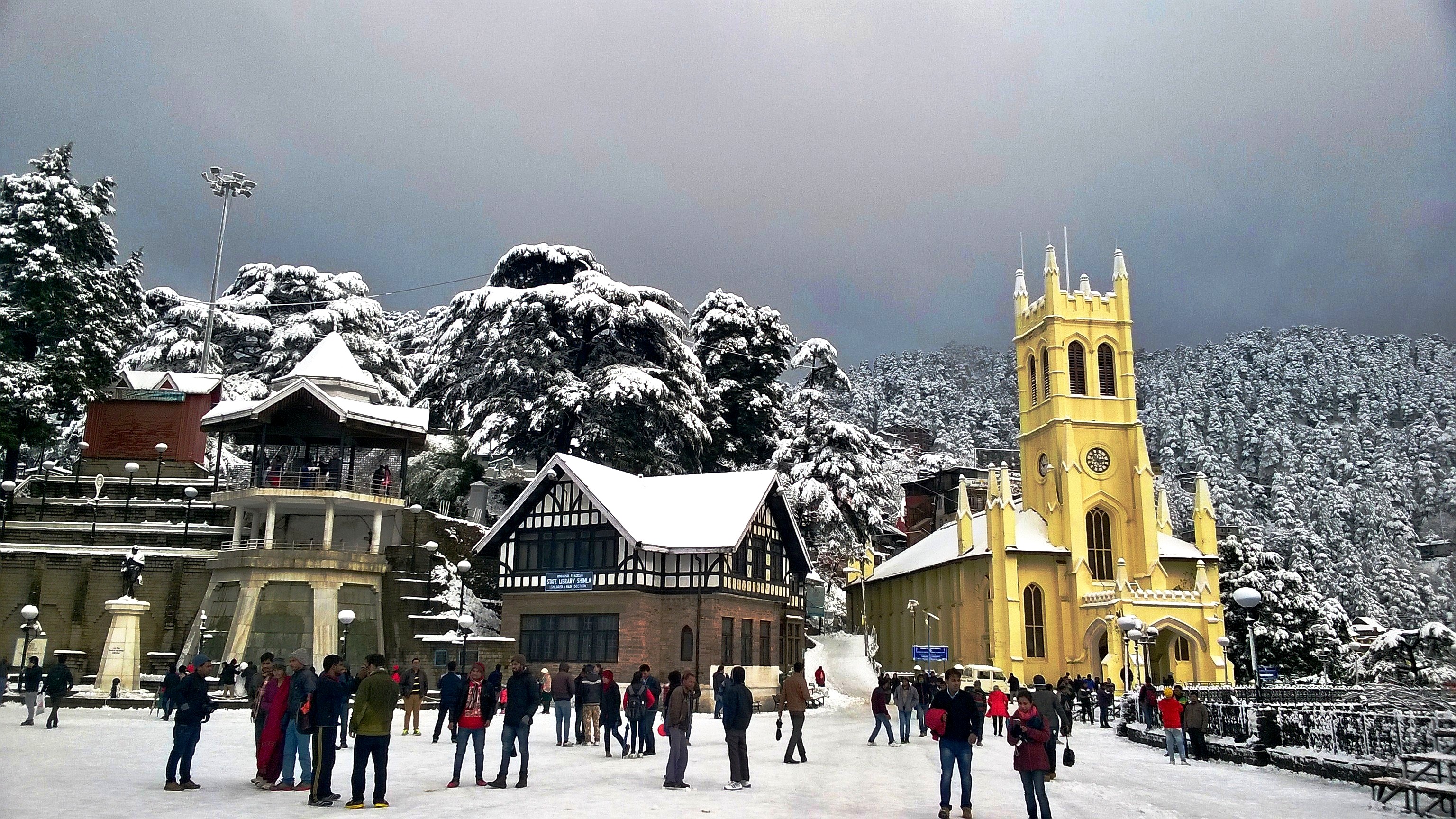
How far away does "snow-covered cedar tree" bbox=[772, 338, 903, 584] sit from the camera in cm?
4919

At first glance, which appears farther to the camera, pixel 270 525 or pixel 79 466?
pixel 79 466

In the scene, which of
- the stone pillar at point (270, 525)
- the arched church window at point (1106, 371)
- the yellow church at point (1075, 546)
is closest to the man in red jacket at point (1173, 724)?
the yellow church at point (1075, 546)

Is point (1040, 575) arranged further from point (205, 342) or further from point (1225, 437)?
point (1225, 437)

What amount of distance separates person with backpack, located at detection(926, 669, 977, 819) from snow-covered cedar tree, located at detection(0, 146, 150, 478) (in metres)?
37.2

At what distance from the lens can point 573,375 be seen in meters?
44.5

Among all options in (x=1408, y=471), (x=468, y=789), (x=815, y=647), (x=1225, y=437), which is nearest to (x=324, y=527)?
(x=815, y=647)

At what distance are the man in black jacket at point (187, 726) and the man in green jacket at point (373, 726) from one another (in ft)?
8.18

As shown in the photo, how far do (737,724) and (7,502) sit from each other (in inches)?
1462

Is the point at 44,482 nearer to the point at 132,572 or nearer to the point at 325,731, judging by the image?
the point at 132,572

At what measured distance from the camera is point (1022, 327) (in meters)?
62.6

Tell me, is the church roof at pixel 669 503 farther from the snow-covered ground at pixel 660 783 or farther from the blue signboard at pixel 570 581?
the snow-covered ground at pixel 660 783

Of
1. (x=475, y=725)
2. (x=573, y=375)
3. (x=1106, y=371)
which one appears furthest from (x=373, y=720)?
(x=1106, y=371)

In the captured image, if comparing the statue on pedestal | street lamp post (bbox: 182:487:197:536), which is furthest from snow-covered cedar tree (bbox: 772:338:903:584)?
the statue on pedestal

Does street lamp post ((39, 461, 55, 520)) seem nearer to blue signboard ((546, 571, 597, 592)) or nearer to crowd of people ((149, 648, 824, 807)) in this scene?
blue signboard ((546, 571, 597, 592))
